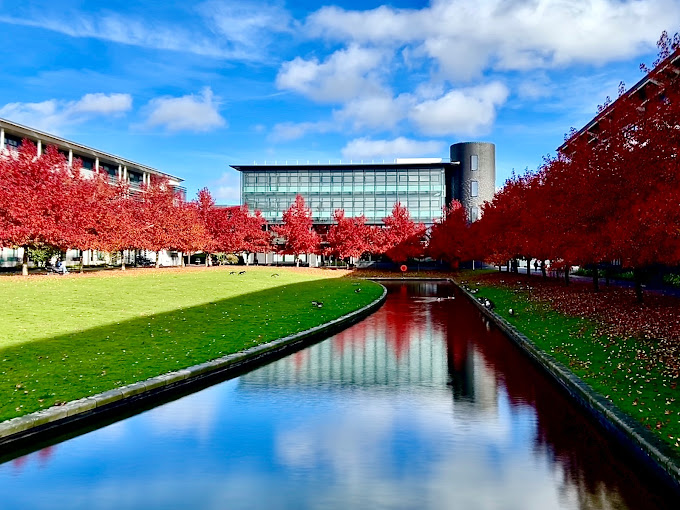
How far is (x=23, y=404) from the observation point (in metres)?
11.6

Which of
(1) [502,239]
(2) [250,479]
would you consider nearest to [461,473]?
(2) [250,479]

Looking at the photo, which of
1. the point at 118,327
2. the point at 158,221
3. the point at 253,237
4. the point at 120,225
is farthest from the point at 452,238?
the point at 118,327

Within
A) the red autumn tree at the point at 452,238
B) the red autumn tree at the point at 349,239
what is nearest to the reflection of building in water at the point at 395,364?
the red autumn tree at the point at 452,238

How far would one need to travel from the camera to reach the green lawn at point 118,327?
13.8 meters

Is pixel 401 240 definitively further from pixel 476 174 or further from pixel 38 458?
pixel 38 458

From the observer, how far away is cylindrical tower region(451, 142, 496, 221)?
106938mm

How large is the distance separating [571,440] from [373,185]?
104391mm

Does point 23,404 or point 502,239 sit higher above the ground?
point 502,239

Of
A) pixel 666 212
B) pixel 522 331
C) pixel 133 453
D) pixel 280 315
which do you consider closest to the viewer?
pixel 133 453

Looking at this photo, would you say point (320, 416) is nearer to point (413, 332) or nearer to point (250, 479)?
point (250, 479)

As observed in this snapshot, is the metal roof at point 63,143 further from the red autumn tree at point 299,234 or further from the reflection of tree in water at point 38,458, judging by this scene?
the reflection of tree in water at point 38,458

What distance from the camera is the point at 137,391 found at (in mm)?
13188

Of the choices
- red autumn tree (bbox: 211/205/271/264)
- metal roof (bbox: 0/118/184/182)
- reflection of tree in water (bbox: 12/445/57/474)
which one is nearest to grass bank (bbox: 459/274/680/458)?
reflection of tree in water (bbox: 12/445/57/474)

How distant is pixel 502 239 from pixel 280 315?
30982 millimetres
